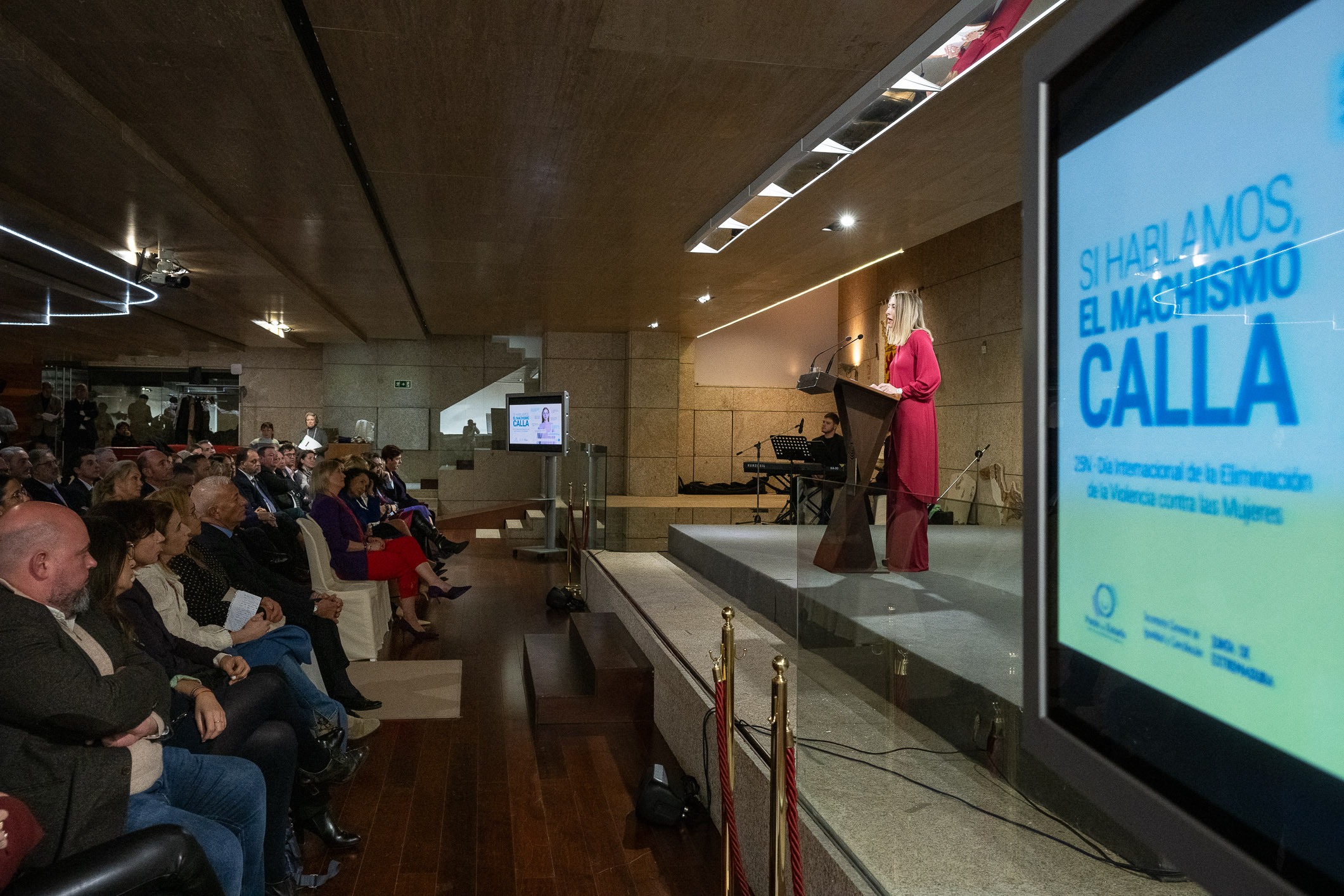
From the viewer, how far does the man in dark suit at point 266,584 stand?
3.91 meters

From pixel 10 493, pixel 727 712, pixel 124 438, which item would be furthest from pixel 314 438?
pixel 727 712

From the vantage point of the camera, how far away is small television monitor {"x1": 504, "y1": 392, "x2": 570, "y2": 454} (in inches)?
457

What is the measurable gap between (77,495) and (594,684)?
3.93 metres

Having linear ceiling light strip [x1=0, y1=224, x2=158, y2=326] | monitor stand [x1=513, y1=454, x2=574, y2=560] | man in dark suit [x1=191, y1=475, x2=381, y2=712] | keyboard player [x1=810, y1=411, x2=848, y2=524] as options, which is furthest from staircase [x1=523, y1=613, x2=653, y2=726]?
linear ceiling light strip [x1=0, y1=224, x2=158, y2=326]

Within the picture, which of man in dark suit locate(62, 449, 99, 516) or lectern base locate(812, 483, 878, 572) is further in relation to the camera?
man in dark suit locate(62, 449, 99, 516)

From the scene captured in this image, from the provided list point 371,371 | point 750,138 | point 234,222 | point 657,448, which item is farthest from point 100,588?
point 371,371

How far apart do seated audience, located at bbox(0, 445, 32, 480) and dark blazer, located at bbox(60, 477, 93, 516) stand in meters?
0.26

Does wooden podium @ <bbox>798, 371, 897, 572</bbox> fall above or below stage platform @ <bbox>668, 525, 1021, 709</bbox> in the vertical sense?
above

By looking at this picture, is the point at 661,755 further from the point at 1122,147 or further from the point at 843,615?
the point at 1122,147

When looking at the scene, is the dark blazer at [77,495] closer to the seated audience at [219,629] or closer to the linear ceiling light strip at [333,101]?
the linear ceiling light strip at [333,101]

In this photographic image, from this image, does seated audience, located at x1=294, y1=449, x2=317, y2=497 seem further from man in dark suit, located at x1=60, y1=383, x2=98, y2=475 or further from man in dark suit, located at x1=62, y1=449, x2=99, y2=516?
man in dark suit, located at x1=60, y1=383, x2=98, y2=475

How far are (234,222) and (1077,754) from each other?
7.43m

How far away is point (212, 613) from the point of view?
3.52 meters

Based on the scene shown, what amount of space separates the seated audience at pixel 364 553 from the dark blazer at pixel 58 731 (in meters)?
3.82
